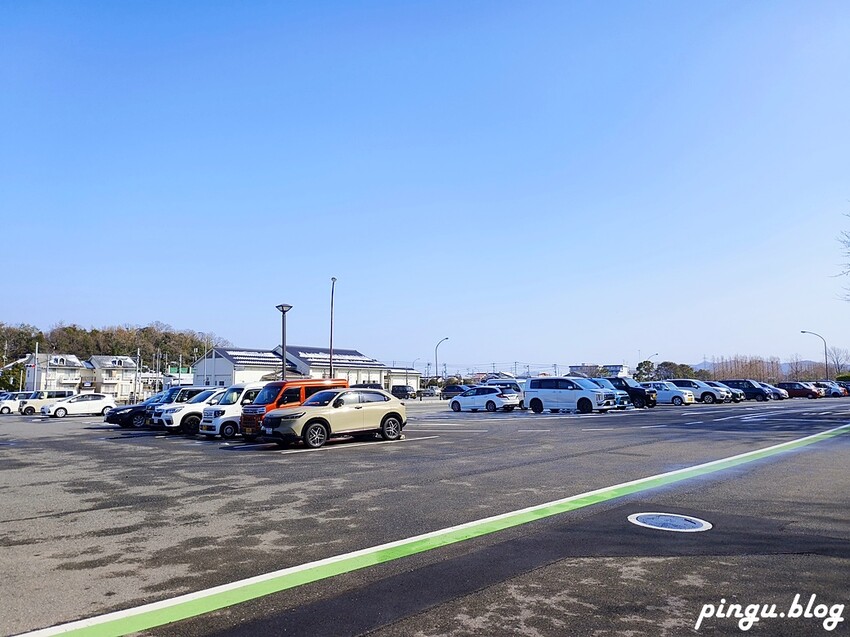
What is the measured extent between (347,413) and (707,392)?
35.8m

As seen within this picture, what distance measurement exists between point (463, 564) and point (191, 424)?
1977 centimetres

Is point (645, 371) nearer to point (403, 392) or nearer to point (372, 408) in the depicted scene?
point (403, 392)

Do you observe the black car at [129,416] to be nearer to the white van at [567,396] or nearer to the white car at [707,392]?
the white van at [567,396]

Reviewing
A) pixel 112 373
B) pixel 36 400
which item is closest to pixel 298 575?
pixel 36 400

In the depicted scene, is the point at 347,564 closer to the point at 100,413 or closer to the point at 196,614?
the point at 196,614

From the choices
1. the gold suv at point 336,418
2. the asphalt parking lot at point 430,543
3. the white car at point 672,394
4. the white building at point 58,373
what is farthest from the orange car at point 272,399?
the white building at point 58,373

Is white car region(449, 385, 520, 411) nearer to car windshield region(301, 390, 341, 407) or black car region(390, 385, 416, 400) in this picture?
car windshield region(301, 390, 341, 407)

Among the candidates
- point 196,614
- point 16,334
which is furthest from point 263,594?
point 16,334

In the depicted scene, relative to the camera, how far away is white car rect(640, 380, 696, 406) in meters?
42.1

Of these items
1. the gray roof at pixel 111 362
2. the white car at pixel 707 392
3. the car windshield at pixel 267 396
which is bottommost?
the white car at pixel 707 392

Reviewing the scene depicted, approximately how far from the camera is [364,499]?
964 cm

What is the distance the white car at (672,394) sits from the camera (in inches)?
1657

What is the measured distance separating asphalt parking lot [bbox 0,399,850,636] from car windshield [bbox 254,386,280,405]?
4.71 metres

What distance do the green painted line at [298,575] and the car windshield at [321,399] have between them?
9491mm
